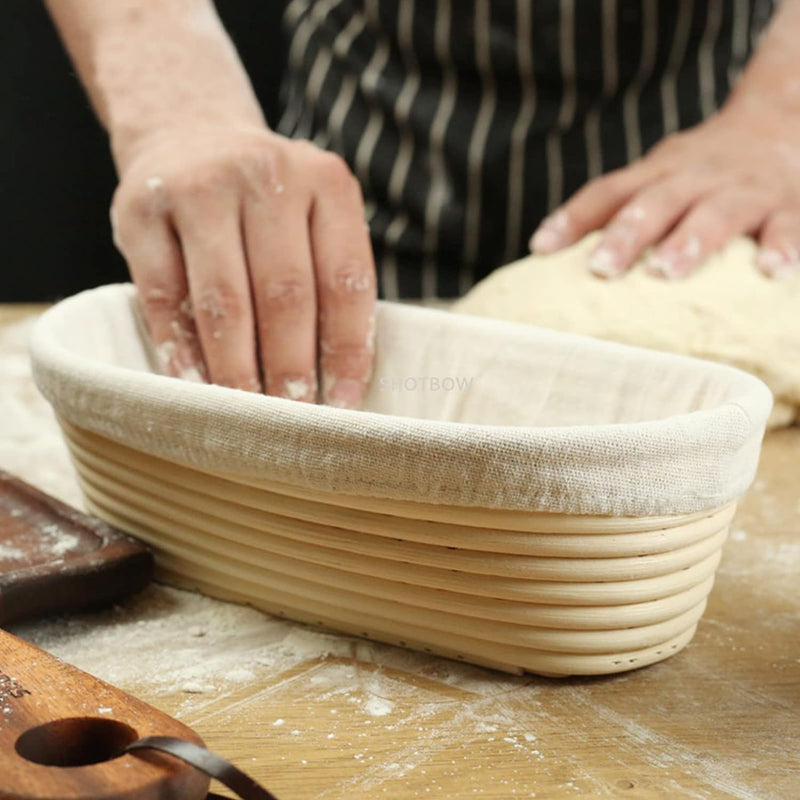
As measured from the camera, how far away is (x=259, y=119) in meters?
1.28

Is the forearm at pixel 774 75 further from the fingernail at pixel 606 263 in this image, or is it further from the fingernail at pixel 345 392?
the fingernail at pixel 345 392

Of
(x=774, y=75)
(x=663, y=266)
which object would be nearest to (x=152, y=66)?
(x=663, y=266)

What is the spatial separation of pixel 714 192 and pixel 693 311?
0.23 metres

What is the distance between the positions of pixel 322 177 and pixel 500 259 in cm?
73

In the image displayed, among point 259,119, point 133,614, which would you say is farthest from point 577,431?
point 259,119

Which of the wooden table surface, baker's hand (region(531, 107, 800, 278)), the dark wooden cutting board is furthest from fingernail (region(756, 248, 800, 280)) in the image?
the dark wooden cutting board

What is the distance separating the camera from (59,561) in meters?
0.88

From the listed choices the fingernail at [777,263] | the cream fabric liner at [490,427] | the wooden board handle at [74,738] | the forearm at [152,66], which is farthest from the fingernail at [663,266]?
the wooden board handle at [74,738]

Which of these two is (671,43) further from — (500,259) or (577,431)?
(577,431)

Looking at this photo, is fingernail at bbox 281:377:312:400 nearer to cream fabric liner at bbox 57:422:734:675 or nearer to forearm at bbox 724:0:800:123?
cream fabric liner at bbox 57:422:734:675

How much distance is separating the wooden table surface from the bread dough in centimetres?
55

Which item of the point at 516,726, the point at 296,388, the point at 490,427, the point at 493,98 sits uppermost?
the point at 493,98

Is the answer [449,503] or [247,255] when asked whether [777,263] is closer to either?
[247,255]

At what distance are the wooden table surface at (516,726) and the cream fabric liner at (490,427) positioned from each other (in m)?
0.15
